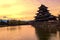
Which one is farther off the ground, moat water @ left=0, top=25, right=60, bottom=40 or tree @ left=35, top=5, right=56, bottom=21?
tree @ left=35, top=5, right=56, bottom=21

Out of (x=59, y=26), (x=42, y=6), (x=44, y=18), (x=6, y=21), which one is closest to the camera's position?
(x=59, y=26)

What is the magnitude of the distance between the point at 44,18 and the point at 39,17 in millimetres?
2873

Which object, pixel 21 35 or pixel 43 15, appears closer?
pixel 21 35

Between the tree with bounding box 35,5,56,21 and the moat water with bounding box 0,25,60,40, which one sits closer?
the moat water with bounding box 0,25,60,40

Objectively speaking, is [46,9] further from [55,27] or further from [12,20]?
[12,20]

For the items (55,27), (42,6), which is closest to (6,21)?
(42,6)

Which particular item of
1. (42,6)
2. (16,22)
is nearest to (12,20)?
(16,22)

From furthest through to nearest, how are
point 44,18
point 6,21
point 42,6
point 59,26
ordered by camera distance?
point 6,21 < point 42,6 < point 44,18 < point 59,26

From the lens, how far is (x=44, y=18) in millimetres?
93062

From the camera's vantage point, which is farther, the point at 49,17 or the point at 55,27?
the point at 49,17

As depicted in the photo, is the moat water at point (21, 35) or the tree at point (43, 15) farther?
the tree at point (43, 15)

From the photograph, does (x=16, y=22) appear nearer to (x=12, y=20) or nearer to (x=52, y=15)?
(x=12, y=20)

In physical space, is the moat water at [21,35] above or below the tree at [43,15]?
below

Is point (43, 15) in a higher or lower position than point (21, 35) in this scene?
higher
